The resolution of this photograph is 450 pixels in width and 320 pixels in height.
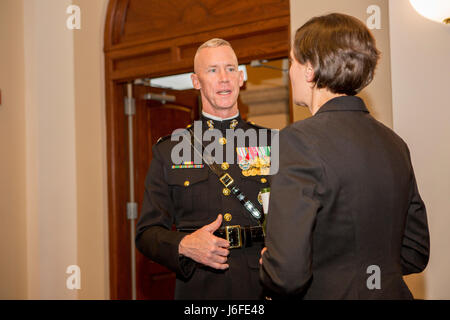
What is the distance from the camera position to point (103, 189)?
3418 mm

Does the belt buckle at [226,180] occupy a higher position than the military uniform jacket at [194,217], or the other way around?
the belt buckle at [226,180]

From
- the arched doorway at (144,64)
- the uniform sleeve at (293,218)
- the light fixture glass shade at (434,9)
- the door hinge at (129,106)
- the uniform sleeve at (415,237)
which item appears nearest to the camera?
the uniform sleeve at (293,218)

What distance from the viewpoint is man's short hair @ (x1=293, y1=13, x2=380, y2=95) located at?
1.12 metres

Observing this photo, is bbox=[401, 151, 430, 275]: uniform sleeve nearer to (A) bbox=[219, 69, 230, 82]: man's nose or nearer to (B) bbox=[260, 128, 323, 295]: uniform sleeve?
(B) bbox=[260, 128, 323, 295]: uniform sleeve

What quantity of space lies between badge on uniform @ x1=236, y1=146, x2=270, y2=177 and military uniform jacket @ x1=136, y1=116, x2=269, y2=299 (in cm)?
2

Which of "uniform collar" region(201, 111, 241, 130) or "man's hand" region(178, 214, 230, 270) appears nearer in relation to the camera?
"man's hand" region(178, 214, 230, 270)

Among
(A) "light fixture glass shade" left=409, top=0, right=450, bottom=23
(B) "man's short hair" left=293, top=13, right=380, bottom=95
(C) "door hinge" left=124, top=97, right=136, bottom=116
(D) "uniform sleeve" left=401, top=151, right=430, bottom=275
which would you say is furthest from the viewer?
(C) "door hinge" left=124, top=97, right=136, bottom=116

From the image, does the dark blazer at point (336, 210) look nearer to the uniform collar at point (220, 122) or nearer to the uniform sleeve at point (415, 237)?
the uniform sleeve at point (415, 237)

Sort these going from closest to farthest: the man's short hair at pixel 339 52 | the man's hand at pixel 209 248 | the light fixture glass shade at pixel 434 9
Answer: the man's short hair at pixel 339 52 < the man's hand at pixel 209 248 < the light fixture glass shade at pixel 434 9

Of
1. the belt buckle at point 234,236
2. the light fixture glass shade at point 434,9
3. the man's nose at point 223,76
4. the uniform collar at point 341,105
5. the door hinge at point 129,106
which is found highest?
the light fixture glass shade at point 434,9

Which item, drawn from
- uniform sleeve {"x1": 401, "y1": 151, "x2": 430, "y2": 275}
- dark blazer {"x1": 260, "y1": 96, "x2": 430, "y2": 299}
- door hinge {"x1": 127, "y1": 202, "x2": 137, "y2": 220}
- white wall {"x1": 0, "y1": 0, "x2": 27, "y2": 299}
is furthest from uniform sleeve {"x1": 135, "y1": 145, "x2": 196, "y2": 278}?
white wall {"x1": 0, "y1": 0, "x2": 27, "y2": 299}

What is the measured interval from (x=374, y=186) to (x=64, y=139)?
297cm

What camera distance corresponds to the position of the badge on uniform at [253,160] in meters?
1.81

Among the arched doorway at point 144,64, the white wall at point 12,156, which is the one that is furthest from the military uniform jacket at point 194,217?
the white wall at point 12,156
